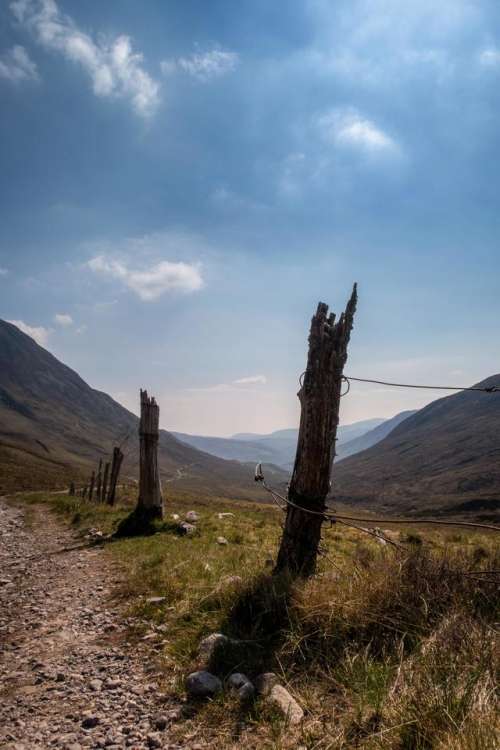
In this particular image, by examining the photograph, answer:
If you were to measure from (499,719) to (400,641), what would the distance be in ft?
4.00

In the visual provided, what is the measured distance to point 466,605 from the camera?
379 centimetres

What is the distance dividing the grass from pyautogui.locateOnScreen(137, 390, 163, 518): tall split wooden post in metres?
6.31

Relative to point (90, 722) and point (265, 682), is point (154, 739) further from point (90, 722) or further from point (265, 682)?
point (265, 682)

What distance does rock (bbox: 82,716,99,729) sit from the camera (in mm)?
3252

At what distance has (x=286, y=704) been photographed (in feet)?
10.0

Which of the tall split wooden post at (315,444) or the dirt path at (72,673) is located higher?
the tall split wooden post at (315,444)

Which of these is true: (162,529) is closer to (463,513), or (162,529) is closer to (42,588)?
(42,588)

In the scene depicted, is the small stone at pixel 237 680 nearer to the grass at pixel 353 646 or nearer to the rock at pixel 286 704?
the grass at pixel 353 646

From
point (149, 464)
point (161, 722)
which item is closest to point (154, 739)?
point (161, 722)

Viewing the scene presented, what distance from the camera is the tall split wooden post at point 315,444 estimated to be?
5422mm

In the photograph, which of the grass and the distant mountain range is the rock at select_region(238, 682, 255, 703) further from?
the distant mountain range

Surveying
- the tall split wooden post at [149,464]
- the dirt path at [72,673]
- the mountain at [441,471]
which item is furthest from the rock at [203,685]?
the mountain at [441,471]

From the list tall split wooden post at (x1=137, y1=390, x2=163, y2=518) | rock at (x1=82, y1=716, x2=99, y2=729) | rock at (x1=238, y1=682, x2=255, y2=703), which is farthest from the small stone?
tall split wooden post at (x1=137, y1=390, x2=163, y2=518)

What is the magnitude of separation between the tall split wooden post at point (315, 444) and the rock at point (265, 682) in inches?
75.2
